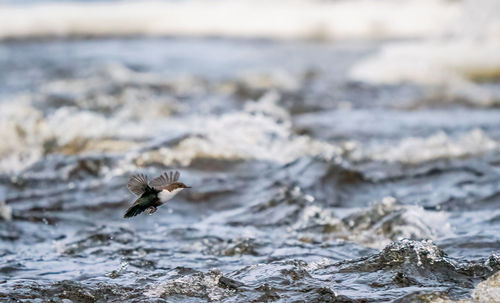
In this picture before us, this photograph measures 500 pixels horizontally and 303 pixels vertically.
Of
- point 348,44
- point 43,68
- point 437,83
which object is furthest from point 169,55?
point 437,83

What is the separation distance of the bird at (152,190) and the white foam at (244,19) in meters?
9.93

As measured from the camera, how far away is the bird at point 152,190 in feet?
6.66

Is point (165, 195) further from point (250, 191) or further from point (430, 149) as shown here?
point (430, 149)

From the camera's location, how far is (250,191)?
386 centimetres

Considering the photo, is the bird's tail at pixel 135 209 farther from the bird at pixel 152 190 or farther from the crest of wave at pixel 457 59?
the crest of wave at pixel 457 59

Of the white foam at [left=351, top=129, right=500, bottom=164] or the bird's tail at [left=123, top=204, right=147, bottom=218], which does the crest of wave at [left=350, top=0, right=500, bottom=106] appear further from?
the bird's tail at [left=123, top=204, right=147, bottom=218]

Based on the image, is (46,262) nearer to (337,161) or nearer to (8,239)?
(8,239)

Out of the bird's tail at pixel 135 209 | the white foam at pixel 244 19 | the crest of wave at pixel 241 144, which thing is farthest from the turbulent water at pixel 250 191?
the white foam at pixel 244 19

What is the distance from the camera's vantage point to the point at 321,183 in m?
3.96

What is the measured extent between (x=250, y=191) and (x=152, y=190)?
1.82 meters

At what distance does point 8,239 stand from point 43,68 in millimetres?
5805

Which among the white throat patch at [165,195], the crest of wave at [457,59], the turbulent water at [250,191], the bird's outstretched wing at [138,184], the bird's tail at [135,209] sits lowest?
the bird's tail at [135,209]

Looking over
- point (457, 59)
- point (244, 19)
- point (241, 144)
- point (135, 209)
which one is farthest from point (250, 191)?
point (244, 19)

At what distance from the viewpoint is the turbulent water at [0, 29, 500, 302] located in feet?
7.86
